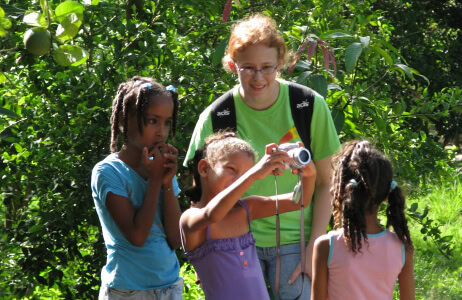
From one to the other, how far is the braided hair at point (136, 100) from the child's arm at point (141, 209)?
0.56 feet

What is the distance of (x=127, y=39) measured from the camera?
4117mm

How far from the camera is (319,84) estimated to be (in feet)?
10.9

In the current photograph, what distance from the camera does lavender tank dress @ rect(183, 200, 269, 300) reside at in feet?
8.16

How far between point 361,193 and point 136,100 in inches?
32.9

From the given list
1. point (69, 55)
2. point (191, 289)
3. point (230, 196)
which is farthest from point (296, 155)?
point (191, 289)

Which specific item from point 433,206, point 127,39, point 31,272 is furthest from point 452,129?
point 31,272

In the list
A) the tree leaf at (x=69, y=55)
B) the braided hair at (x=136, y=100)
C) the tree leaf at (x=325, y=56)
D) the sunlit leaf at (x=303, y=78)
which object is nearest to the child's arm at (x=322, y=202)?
the tree leaf at (x=325, y=56)

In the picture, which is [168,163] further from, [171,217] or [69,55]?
[69,55]

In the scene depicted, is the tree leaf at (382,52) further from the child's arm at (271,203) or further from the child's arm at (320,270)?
the child's arm at (320,270)

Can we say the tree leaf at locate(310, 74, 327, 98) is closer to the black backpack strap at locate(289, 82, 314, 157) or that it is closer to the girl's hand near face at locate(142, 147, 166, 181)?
the black backpack strap at locate(289, 82, 314, 157)

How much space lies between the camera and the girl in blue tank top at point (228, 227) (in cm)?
249

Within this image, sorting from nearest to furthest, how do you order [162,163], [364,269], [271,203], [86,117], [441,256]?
[364,269]
[162,163]
[271,203]
[86,117]
[441,256]

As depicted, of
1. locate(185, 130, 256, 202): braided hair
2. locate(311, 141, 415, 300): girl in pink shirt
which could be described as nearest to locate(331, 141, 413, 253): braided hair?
locate(311, 141, 415, 300): girl in pink shirt

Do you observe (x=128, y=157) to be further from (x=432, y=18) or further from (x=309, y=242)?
(x=432, y=18)
